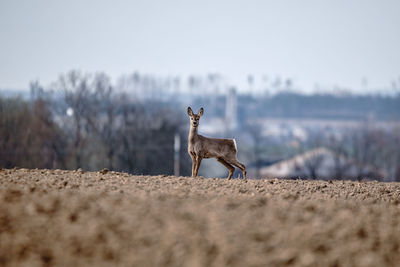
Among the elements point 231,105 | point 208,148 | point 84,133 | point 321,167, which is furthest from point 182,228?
point 231,105

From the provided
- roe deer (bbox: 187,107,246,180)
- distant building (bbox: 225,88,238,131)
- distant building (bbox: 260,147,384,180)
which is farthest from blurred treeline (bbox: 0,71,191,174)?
distant building (bbox: 225,88,238,131)

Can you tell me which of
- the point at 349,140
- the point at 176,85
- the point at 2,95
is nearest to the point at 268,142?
the point at 349,140

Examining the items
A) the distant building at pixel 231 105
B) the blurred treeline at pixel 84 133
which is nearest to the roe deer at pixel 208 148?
the blurred treeline at pixel 84 133

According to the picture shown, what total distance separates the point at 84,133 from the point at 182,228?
58203 mm

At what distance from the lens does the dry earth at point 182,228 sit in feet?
27.0

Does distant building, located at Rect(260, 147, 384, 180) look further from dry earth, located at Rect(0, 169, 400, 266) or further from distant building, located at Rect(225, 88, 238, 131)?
dry earth, located at Rect(0, 169, 400, 266)

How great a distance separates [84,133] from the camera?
216 feet

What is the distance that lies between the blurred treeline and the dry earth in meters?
44.5

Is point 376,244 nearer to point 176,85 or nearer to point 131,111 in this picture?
point 131,111

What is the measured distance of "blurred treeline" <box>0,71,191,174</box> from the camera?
59.0m

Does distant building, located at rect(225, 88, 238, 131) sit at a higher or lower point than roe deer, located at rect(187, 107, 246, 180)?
lower

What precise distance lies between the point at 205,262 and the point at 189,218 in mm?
1152

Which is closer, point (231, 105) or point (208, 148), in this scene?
point (208, 148)

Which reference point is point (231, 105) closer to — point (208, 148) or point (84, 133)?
point (84, 133)
